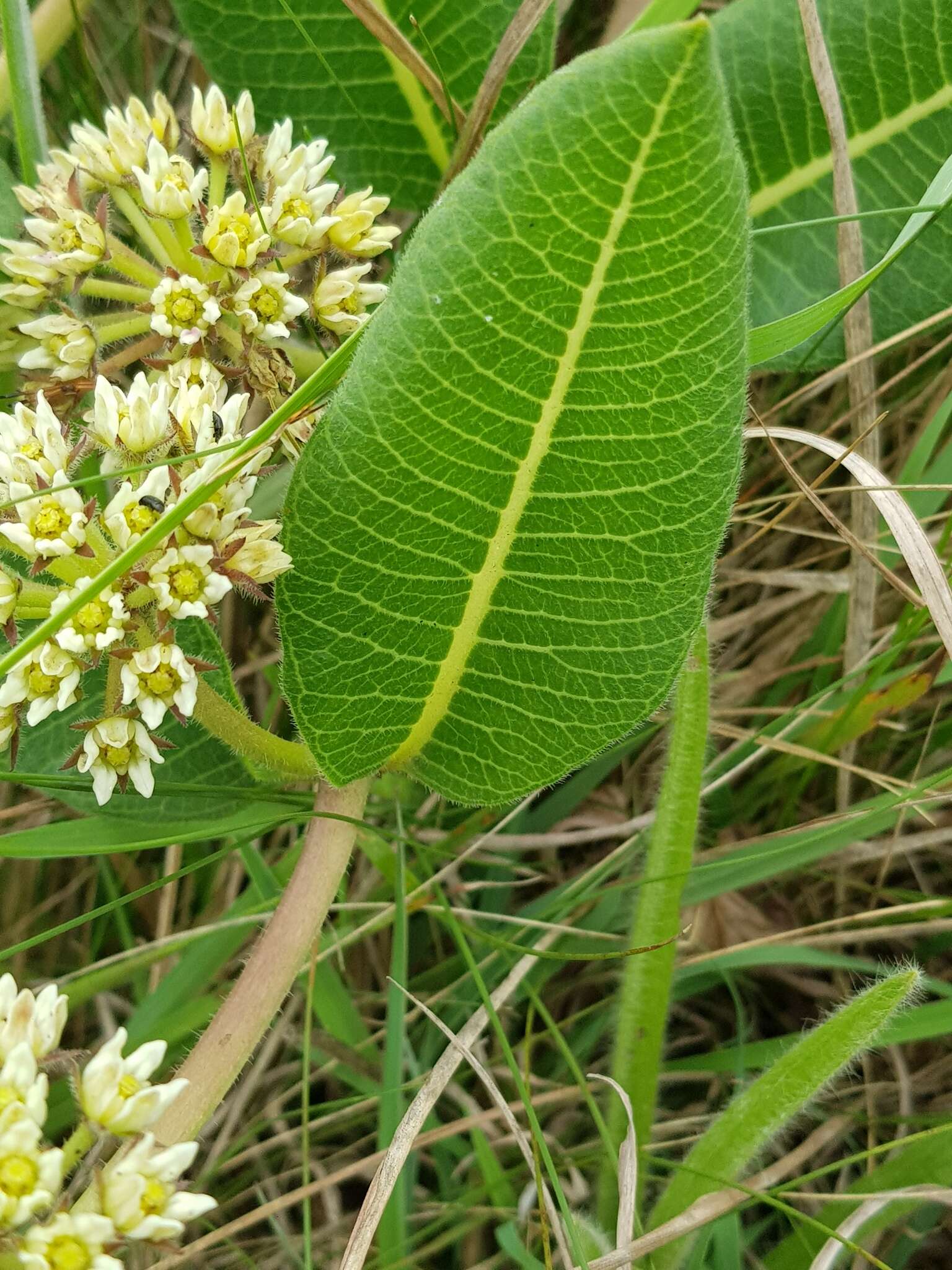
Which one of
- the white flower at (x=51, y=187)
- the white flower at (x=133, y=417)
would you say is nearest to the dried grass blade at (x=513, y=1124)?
the white flower at (x=133, y=417)

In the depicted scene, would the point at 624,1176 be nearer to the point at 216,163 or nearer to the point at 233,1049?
the point at 233,1049

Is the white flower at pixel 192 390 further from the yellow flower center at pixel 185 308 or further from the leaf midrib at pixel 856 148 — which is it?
the leaf midrib at pixel 856 148

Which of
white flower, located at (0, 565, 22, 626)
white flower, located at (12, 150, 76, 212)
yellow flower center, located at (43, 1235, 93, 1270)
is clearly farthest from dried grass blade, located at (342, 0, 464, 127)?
yellow flower center, located at (43, 1235, 93, 1270)

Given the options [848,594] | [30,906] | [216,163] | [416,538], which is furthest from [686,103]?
[30,906]

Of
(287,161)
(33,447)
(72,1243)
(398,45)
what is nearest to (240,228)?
(287,161)

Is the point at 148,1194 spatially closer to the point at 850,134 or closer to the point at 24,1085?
the point at 24,1085
